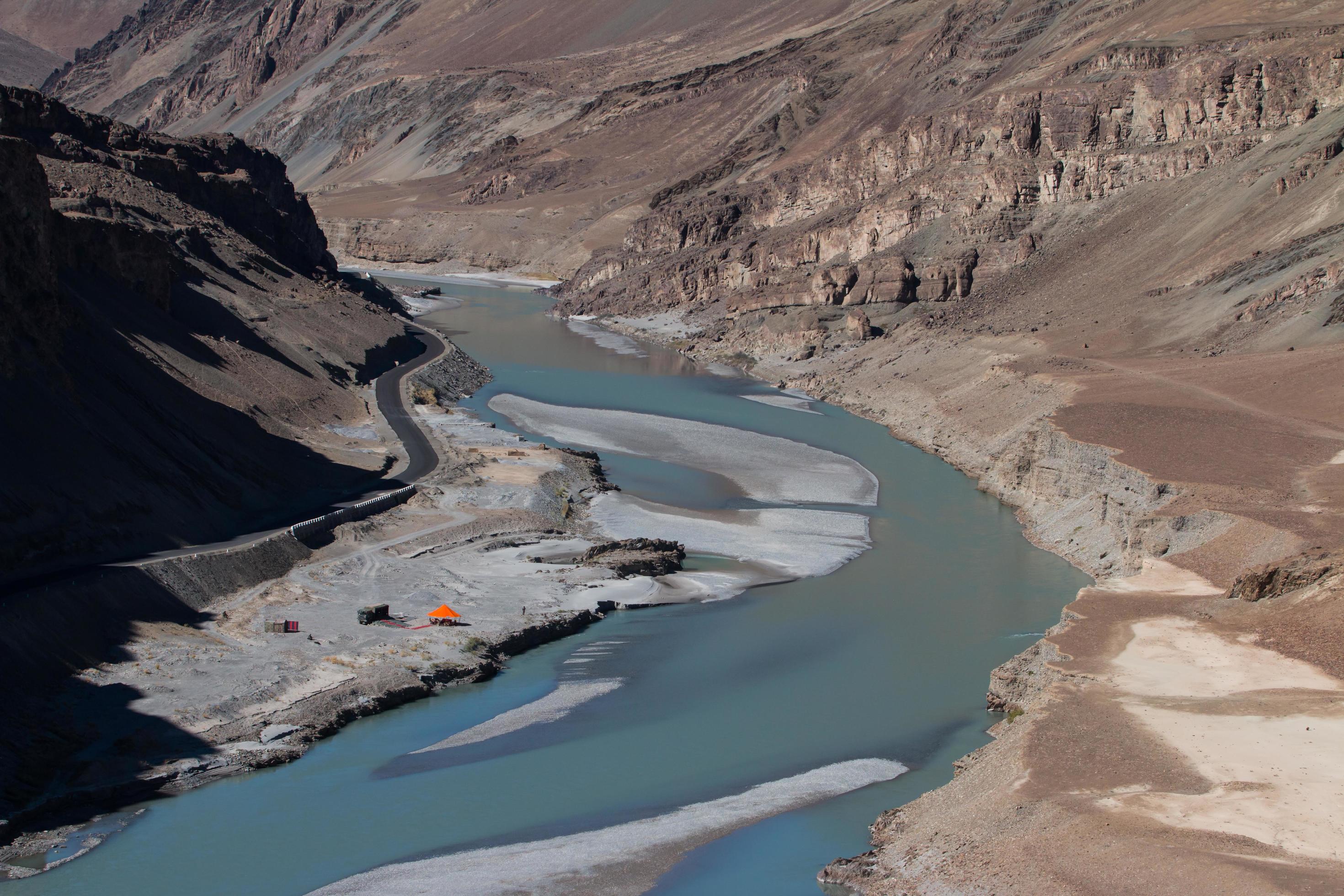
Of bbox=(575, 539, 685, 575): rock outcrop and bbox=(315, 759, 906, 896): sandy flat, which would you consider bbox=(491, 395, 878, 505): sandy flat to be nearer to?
bbox=(575, 539, 685, 575): rock outcrop

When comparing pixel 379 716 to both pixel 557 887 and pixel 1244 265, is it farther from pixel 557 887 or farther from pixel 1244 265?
pixel 1244 265

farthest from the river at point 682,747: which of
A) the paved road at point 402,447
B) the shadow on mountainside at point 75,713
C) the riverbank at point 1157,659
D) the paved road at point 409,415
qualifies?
the paved road at point 409,415

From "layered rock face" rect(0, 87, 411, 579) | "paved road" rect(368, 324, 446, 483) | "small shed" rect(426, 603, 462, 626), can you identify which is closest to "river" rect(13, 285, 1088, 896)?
"small shed" rect(426, 603, 462, 626)

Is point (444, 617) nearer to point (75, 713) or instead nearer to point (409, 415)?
point (75, 713)

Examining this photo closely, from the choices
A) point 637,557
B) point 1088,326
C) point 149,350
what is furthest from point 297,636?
point 1088,326

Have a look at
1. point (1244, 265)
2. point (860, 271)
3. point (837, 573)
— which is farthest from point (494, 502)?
point (860, 271)

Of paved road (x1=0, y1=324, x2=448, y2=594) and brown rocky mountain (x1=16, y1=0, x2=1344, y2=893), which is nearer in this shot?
brown rocky mountain (x1=16, y1=0, x2=1344, y2=893)

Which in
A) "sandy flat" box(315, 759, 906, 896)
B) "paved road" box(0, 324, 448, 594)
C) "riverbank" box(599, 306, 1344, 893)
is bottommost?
"sandy flat" box(315, 759, 906, 896)
